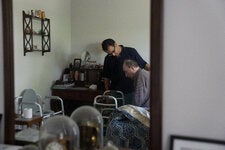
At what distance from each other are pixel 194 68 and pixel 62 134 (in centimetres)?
56

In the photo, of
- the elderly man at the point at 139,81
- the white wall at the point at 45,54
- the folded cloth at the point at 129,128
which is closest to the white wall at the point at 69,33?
the white wall at the point at 45,54

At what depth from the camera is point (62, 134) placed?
1.03 m

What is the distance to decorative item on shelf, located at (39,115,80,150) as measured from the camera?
1.01m

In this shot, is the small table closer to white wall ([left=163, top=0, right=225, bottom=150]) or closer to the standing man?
the standing man

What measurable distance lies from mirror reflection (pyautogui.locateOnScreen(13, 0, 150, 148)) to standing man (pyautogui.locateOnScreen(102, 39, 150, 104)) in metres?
0.02

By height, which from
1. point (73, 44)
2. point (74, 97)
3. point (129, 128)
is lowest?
point (129, 128)

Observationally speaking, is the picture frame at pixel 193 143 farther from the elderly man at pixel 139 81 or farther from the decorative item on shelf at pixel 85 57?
the decorative item on shelf at pixel 85 57

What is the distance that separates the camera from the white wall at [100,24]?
137 centimetres

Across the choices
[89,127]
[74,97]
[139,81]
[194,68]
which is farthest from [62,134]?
[194,68]

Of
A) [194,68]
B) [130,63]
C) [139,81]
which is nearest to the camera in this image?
[194,68]

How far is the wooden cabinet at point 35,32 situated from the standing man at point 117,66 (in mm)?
314

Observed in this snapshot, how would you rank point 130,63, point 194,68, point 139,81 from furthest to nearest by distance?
point 130,63, point 139,81, point 194,68

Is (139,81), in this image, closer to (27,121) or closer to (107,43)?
(107,43)

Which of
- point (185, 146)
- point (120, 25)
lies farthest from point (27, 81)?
point (185, 146)
